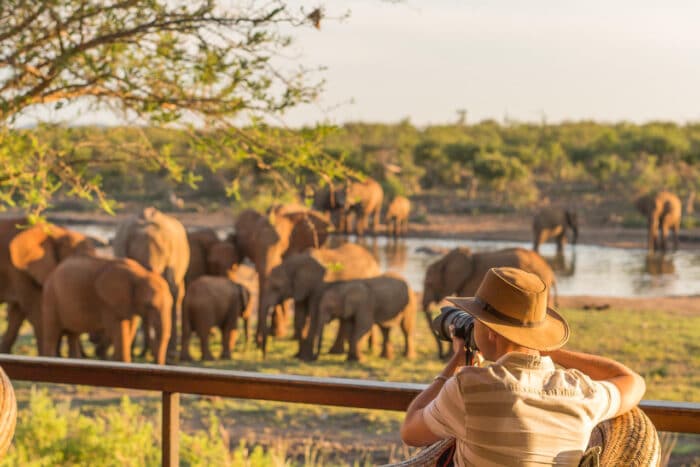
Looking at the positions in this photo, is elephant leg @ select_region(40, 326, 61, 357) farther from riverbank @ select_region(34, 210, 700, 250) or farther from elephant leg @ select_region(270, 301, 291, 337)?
riverbank @ select_region(34, 210, 700, 250)

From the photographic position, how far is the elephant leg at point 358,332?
35.7ft

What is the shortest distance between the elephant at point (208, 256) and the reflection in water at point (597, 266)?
1.52 m

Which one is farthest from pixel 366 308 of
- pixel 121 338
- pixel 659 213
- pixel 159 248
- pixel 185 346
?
pixel 659 213

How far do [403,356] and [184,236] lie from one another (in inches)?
118

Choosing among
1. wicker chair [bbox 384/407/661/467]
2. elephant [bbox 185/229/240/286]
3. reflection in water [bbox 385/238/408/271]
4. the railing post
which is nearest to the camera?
wicker chair [bbox 384/407/661/467]

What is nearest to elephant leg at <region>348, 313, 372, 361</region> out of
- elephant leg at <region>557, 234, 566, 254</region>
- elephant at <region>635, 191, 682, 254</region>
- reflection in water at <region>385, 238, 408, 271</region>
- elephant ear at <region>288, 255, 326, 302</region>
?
elephant ear at <region>288, 255, 326, 302</region>

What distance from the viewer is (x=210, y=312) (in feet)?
35.9

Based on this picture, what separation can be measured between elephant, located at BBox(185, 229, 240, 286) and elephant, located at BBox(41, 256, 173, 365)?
3.39 m

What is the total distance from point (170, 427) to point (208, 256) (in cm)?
1097

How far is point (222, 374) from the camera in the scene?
258cm

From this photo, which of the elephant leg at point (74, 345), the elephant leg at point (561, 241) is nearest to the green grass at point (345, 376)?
the elephant leg at point (74, 345)

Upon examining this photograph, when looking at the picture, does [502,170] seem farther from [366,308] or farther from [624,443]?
[624,443]

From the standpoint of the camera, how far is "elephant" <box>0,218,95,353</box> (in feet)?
35.3

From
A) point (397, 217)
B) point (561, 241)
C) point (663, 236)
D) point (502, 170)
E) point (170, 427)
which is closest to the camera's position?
point (170, 427)
